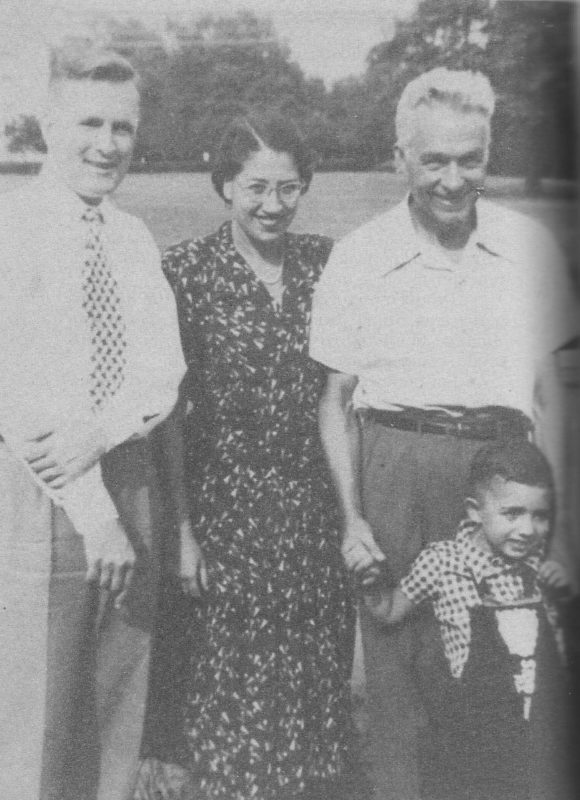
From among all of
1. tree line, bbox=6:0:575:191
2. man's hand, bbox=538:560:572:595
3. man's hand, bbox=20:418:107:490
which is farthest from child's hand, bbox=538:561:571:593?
man's hand, bbox=20:418:107:490

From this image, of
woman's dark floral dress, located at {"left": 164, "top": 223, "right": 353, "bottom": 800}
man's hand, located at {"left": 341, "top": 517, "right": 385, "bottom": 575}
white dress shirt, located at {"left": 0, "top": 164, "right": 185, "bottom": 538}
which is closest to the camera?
white dress shirt, located at {"left": 0, "top": 164, "right": 185, "bottom": 538}

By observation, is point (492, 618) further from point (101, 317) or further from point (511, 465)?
point (101, 317)

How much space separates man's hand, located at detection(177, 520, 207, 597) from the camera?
2.98m

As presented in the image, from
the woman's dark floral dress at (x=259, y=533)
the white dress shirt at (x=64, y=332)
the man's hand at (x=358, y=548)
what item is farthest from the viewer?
the man's hand at (x=358, y=548)

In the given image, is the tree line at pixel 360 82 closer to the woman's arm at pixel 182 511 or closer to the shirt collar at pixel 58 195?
the shirt collar at pixel 58 195

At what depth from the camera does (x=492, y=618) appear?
10.2 feet

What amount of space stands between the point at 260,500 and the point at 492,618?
2.70ft

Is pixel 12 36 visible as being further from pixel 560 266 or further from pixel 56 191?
pixel 560 266

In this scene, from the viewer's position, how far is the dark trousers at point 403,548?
3.03 m

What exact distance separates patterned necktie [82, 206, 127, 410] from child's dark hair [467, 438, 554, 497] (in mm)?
1103

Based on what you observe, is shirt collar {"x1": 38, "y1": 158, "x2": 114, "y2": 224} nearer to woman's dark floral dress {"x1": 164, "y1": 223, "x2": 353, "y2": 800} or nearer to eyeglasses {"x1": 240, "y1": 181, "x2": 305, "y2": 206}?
woman's dark floral dress {"x1": 164, "y1": 223, "x2": 353, "y2": 800}

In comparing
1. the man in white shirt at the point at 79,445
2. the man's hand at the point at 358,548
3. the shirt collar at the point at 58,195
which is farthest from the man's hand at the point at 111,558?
the shirt collar at the point at 58,195

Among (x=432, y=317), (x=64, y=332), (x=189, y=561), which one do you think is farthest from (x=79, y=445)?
(x=432, y=317)

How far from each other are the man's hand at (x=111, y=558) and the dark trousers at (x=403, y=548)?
0.73 m
